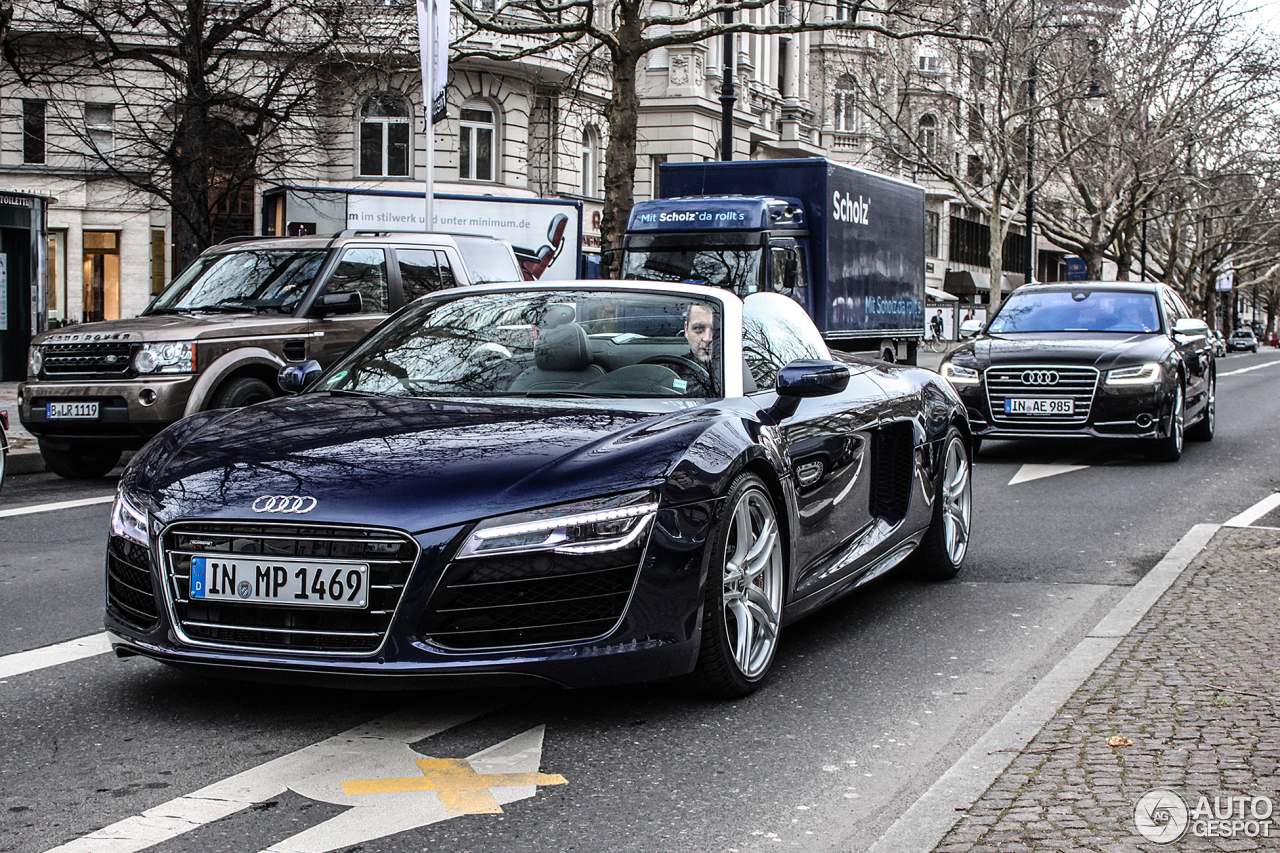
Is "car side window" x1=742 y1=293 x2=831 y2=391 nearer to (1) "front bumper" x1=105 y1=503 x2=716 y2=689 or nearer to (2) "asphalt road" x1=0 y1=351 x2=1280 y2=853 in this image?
(2) "asphalt road" x1=0 y1=351 x2=1280 y2=853

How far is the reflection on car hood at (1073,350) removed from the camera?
13.1 metres

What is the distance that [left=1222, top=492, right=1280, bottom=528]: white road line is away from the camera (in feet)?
30.1

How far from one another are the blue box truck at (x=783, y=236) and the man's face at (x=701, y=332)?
500 inches

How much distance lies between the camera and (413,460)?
4.39 metres

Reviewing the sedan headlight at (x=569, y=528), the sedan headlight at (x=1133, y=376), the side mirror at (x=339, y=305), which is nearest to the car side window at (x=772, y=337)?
the sedan headlight at (x=569, y=528)

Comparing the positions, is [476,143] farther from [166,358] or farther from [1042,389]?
[166,358]

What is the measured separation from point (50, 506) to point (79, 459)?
6.42ft

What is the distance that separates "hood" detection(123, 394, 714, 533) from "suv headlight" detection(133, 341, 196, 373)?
21.3 ft

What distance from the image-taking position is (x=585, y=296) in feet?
18.8

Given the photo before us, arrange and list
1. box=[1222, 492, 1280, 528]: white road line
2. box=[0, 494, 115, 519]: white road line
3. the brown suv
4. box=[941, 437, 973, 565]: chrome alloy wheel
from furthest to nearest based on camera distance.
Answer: the brown suv
box=[0, 494, 115, 519]: white road line
box=[1222, 492, 1280, 528]: white road line
box=[941, 437, 973, 565]: chrome alloy wheel

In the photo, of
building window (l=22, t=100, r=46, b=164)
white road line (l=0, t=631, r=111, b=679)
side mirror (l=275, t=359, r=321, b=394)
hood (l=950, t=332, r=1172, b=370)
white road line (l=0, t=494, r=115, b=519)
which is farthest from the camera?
building window (l=22, t=100, r=46, b=164)

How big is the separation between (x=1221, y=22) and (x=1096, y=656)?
44.3 meters

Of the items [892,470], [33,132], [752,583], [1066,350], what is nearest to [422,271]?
[1066,350]

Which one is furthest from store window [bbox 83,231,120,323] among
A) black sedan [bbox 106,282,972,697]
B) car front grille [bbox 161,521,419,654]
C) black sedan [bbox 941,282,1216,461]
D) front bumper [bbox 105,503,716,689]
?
car front grille [bbox 161,521,419,654]
